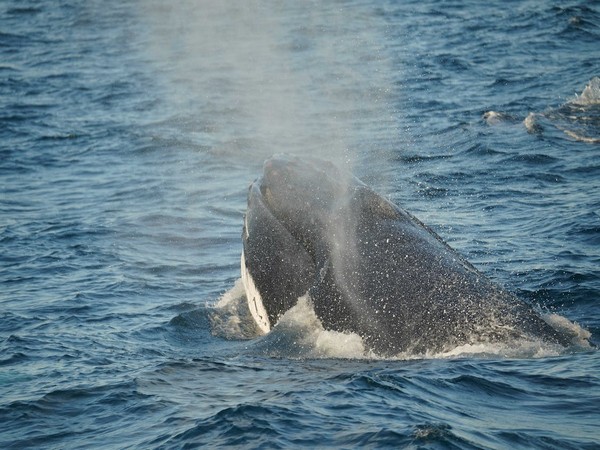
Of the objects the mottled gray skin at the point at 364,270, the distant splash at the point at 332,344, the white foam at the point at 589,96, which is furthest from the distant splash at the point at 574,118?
the mottled gray skin at the point at 364,270

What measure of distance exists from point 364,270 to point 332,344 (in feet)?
2.67

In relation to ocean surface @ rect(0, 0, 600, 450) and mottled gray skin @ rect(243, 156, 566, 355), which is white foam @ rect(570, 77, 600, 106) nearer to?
ocean surface @ rect(0, 0, 600, 450)

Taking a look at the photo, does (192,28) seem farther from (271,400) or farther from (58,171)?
(271,400)

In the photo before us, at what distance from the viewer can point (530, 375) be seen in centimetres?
889

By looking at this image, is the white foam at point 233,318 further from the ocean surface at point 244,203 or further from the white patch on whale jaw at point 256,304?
the white patch on whale jaw at point 256,304

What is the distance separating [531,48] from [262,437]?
23.0 m

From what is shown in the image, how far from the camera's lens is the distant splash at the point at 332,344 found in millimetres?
9250

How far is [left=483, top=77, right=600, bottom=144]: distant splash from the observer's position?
20.5 meters

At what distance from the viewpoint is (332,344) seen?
9.74 meters

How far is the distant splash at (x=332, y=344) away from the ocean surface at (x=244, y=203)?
0.10 ft

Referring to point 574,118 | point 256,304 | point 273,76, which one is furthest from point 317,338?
point 273,76

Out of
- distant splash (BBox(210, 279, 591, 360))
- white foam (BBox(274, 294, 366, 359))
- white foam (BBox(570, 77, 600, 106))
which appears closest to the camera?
distant splash (BBox(210, 279, 591, 360))

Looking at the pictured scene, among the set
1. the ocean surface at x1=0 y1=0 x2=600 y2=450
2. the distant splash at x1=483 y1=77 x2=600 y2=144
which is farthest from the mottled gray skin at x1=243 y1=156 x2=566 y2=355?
the distant splash at x1=483 y1=77 x2=600 y2=144

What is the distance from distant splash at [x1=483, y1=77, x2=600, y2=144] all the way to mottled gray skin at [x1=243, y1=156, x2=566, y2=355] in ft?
35.9
